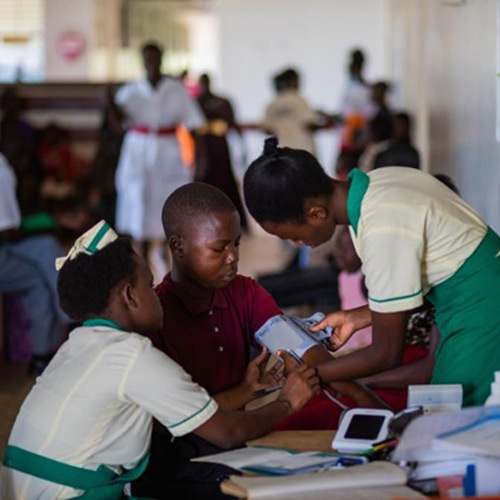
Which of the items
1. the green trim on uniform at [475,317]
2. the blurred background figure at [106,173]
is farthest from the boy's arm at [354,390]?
the blurred background figure at [106,173]

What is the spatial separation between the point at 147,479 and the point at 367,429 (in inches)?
24.0

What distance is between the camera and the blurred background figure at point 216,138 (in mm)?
10500

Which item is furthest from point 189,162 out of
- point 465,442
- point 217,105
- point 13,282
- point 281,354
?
point 465,442

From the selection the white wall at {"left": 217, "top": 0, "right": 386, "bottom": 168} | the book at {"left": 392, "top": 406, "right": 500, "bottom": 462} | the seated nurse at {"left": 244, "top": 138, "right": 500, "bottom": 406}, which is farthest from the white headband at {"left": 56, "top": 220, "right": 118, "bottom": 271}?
the white wall at {"left": 217, "top": 0, "right": 386, "bottom": 168}

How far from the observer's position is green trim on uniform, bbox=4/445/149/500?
8.18 feet

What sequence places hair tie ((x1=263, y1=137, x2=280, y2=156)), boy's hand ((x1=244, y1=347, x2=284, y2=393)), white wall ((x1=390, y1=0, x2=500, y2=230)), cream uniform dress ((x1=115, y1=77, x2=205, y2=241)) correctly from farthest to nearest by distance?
cream uniform dress ((x1=115, y1=77, x2=205, y2=241))
white wall ((x1=390, y1=0, x2=500, y2=230))
boy's hand ((x1=244, y1=347, x2=284, y2=393))
hair tie ((x1=263, y1=137, x2=280, y2=156))

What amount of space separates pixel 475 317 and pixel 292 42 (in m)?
13.1

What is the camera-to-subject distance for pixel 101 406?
8.07 feet

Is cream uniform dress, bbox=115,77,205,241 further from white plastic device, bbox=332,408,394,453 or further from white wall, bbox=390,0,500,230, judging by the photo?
white plastic device, bbox=332,408,394,453

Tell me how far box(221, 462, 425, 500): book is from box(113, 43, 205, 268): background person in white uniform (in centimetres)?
633

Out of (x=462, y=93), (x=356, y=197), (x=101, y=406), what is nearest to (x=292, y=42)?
(x=462, y=93)

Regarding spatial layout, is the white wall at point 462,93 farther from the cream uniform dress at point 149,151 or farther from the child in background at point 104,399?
the child in background at point 104,399

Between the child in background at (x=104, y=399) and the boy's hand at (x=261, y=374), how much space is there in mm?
335

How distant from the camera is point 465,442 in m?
2.16
